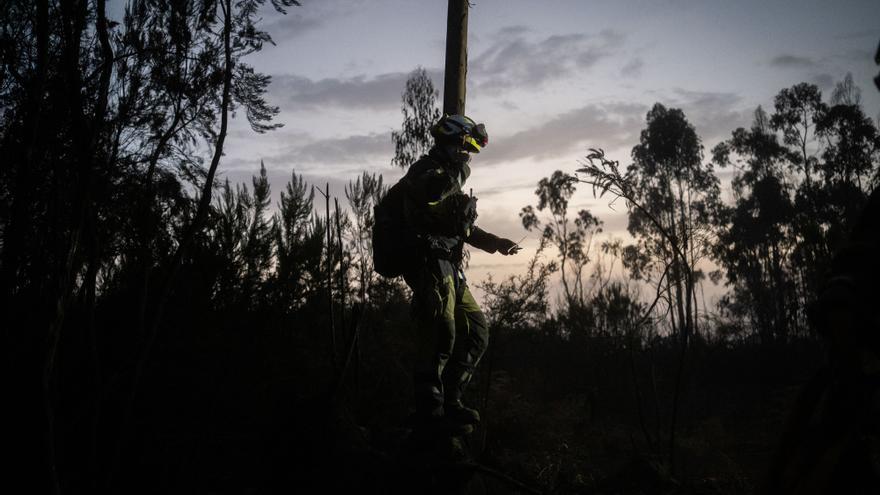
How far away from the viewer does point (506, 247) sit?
417 centimetres

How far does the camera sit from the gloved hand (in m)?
4.12

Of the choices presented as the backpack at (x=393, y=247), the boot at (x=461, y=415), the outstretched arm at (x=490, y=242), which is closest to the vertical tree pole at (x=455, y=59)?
the outstretched arm at (x=490, y=242)

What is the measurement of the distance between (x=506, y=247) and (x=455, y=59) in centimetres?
216

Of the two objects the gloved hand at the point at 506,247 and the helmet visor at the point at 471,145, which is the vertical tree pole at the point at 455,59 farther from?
the gloved hand at the point at 506,247

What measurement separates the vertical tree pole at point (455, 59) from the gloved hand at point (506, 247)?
1.52m

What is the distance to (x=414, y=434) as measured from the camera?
3.52 m

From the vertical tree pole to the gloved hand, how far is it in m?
1.52

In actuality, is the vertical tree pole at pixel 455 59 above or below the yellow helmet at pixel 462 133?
above

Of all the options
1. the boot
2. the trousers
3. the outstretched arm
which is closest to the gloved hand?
the outstretched arm

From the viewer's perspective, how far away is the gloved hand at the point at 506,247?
412 centimetres

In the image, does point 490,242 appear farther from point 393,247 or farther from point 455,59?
point 455,59

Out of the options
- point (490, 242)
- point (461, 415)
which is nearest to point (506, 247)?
point (490, 242)

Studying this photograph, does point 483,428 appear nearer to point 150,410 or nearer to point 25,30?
point 150,410

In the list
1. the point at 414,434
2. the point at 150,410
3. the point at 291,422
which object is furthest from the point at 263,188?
the point at 414,434
